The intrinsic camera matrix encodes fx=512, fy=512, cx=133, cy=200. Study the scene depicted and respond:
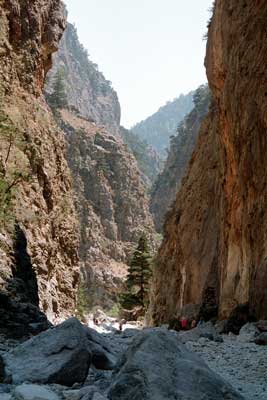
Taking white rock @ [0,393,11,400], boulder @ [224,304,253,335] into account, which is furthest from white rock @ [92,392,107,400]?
boulder @ [224,304,253,335]

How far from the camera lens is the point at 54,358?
7004 mm

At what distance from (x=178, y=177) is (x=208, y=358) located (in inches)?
3914

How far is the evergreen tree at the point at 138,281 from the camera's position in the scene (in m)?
46.4

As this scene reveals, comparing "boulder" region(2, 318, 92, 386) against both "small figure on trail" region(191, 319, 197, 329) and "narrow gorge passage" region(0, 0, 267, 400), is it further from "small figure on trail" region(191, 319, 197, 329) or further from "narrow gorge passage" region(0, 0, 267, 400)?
"small figure on trail" region(191, 319, 197, 329)

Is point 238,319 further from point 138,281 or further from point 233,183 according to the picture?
point 138,281

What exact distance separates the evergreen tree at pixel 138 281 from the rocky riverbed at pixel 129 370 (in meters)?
36.8

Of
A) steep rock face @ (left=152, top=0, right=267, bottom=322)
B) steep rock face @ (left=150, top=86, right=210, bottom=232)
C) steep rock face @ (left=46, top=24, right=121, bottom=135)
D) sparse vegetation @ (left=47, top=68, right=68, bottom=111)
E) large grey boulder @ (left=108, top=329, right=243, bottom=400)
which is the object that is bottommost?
large grey boulder @ (left=108, top=329, right=243, bottom=400)

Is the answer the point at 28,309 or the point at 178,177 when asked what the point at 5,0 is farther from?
the point at 178,177

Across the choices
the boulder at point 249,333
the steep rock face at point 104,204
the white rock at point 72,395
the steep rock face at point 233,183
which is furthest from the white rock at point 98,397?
the steep rock face at point 104,204

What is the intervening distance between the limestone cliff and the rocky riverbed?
216 feet

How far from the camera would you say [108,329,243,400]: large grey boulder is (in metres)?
4.89

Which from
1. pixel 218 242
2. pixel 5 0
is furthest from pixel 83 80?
pixel 218 242

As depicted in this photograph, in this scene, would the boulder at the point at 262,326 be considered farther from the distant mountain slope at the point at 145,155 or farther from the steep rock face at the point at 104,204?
the distant mountain slope at the point at 145,155

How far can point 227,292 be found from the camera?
18.1 metres
